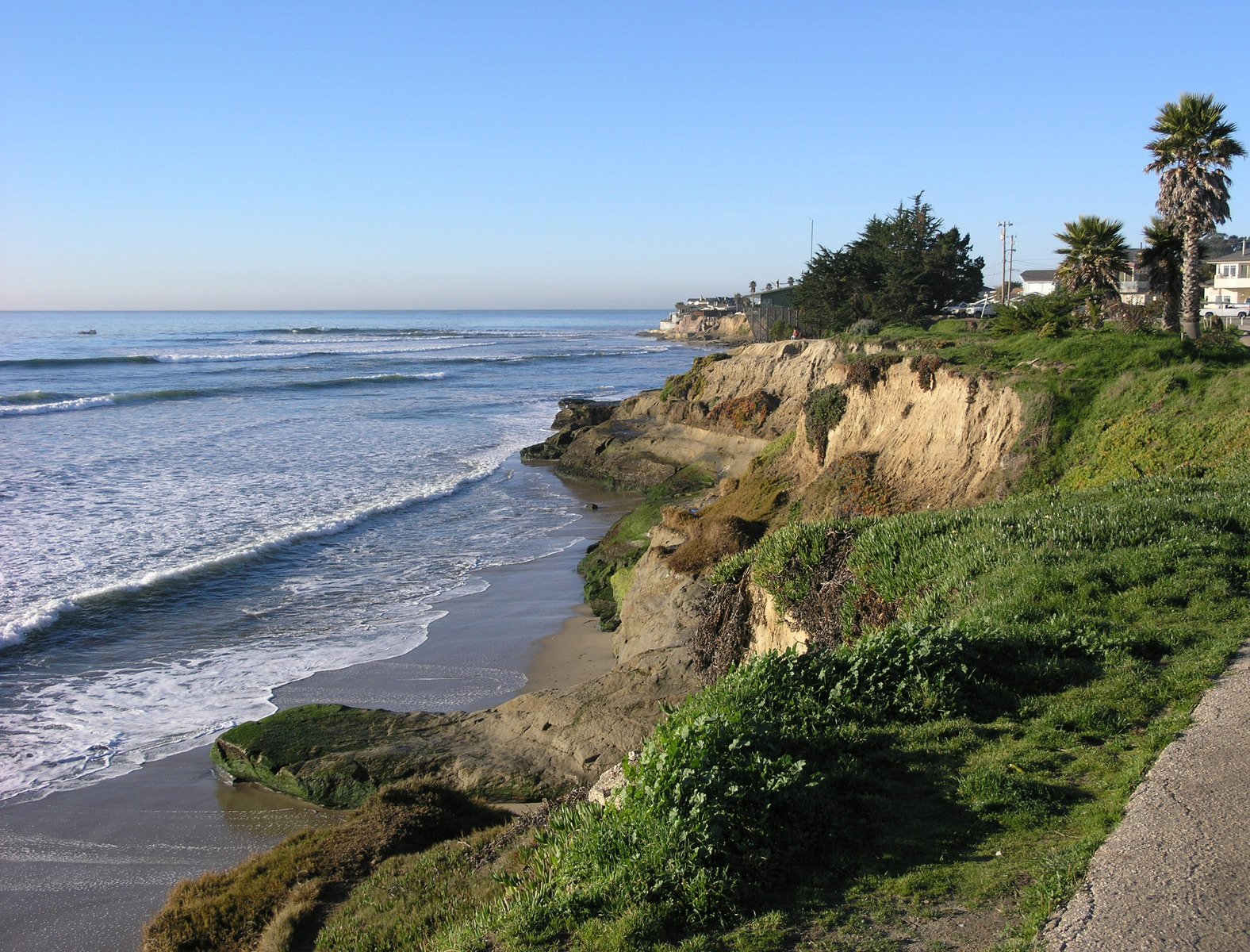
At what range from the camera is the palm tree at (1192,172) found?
23938 mm

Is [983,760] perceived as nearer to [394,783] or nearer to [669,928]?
[669,928]

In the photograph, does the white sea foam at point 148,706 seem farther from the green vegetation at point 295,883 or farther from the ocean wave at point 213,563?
the green vegetation at point 295,883

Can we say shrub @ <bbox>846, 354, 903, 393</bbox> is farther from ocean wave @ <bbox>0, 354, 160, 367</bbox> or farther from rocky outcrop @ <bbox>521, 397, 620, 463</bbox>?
ocean wave @ <bbox>0, 354, 160, 367</bbox>

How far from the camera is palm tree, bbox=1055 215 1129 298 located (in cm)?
2509

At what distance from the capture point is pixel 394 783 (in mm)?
10438

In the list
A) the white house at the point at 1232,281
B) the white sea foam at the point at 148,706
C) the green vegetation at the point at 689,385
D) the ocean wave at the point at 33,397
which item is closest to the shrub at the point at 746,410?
the green vegetation at the point at 689,385

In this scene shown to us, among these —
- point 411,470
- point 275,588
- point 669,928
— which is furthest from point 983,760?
point 411,470

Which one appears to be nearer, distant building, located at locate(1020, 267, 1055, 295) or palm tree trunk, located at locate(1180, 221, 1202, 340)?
palm tree trunk, located at locate(1180, 221, 1202, 340)

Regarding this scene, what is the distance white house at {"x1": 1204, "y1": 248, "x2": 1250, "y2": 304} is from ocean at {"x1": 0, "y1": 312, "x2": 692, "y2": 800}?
48.4m

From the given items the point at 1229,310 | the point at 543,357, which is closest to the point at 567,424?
the point at 1229,310

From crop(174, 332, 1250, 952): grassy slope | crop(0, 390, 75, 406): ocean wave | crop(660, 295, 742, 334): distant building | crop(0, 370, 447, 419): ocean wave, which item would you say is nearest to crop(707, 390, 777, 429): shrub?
crop(174, 332, 1250, 952): grassy slope

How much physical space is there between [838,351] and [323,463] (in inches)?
723

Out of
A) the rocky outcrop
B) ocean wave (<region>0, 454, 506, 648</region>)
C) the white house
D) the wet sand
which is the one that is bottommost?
the wet sand

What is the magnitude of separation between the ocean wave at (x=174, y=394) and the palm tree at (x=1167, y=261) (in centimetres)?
4716
